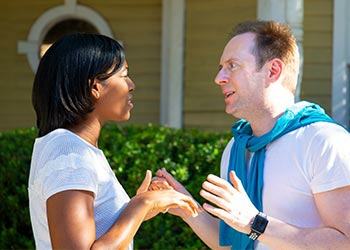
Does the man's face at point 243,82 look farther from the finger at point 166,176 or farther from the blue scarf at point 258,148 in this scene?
the finger at point 166,176

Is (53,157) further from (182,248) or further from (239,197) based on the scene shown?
(182,248)

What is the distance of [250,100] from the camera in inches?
135

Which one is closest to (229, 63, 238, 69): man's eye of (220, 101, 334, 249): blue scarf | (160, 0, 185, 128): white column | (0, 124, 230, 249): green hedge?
(220, 101, 334, 249): blue scarf

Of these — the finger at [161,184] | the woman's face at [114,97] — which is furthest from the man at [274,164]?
the woman's face at [114,97]

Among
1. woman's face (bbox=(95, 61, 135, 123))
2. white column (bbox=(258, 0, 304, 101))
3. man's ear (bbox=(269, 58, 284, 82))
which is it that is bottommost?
woman's face (bbox=(95, 61, 135, 123))

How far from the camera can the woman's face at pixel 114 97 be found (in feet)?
9.90

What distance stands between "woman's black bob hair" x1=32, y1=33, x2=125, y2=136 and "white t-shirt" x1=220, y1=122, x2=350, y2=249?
0.84 m

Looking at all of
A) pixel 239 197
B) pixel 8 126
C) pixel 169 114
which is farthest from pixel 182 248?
pixel 8 126

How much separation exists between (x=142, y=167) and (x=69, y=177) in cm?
356

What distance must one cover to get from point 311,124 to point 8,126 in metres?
6.77

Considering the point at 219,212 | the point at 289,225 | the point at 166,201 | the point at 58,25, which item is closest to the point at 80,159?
the point at 166,201

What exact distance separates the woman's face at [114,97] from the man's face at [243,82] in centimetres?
53

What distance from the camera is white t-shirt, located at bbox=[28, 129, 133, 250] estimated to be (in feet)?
8.97

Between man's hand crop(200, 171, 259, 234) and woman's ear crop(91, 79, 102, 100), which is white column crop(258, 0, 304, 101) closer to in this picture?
man's hand crop(200, 171, 259, 234)
